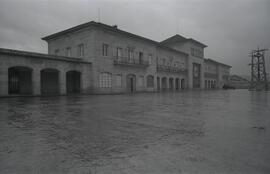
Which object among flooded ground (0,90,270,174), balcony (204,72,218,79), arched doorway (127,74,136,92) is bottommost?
flooded ground (0,90,270,174)

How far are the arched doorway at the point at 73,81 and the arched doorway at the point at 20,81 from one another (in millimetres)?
4437

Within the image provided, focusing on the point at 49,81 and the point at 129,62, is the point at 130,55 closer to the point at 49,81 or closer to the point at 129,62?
the point at 129,62

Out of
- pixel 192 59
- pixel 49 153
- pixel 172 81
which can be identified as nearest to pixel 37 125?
pixel 49 153

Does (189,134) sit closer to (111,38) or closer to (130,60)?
(111,38)

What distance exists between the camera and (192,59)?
44.5m

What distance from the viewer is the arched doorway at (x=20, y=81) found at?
786 inches

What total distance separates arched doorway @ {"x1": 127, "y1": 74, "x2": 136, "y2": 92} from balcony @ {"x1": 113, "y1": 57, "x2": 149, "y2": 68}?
1.87 meters

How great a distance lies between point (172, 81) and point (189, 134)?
35927mm

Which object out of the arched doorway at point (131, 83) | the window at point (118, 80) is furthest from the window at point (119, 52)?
the arched doorway at point (131, 83)

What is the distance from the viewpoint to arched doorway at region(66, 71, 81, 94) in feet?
75.0

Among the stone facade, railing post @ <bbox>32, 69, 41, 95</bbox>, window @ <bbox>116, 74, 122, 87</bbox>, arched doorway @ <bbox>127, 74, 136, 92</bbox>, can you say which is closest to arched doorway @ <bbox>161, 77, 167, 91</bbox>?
arched doorway @ <bbox>127, 74, 136, 92</bbox>

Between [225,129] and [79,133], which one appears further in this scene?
[225,129]

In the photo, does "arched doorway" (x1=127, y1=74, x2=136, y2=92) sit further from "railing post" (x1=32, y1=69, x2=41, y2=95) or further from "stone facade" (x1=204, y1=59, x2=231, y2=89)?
"stone facade" (x1=204, y1=59, x2=231, y2=89)

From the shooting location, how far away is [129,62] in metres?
25.9
